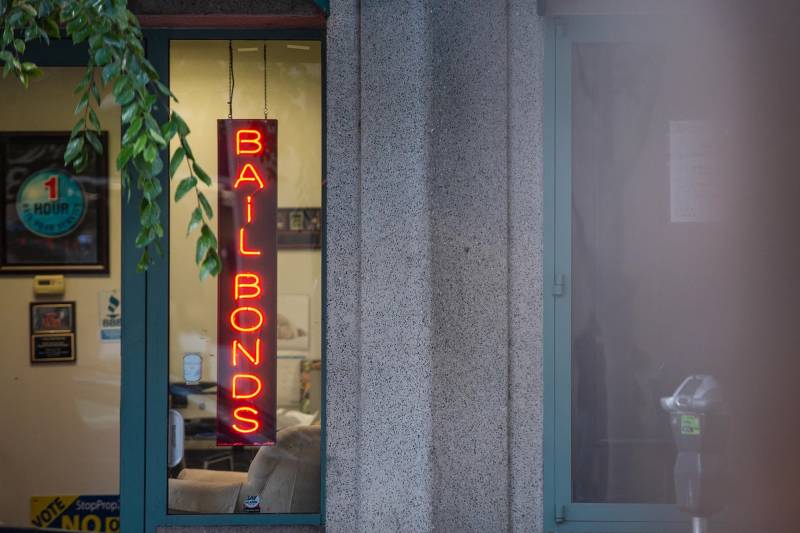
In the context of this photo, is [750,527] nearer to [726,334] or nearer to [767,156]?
[726,334]

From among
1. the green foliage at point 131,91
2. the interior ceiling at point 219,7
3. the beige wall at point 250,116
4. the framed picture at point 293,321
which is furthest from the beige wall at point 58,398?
the green foliage at point 131,91

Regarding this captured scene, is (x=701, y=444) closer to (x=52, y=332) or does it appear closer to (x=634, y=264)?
(x=634, y=264)

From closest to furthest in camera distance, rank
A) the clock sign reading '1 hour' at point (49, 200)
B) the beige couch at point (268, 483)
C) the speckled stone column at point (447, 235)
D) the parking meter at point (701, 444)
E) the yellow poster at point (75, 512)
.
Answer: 1. the parking meter at point (701, 444)
2. the speckled stone column at point (447, 235)
3. the beige couch at point (268, 483)
4. the yellow poster at point (75, 512)
5. the clock sign reading '1 hour' at point (49, 200)

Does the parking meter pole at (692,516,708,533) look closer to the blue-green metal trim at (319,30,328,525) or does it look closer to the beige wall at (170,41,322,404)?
the blue-green metal trim at (319,30,328,525)

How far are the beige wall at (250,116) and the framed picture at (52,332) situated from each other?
195cm

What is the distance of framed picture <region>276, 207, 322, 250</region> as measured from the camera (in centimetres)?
522

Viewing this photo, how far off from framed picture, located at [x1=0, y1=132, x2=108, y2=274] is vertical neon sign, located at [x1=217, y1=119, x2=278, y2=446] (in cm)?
165

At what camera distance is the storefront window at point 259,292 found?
517 centimetres

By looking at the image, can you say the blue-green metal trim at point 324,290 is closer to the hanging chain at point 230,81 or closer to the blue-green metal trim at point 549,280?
the hanging chain at point 230,81

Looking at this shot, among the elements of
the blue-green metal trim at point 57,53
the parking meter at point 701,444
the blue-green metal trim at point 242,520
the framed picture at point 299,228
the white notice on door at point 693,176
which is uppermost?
the blue-green metal trim at point 57,53

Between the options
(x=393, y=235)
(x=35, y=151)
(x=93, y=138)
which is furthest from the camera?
(x=35, y=151)

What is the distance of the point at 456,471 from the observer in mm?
4820

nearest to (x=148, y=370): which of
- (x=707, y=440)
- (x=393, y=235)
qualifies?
(x=393, y=235)

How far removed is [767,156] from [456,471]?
8.14ft
